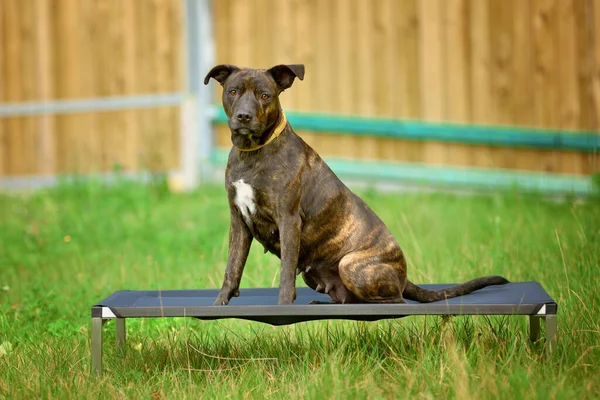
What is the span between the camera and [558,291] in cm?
530

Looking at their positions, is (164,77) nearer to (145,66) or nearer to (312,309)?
(145,66)

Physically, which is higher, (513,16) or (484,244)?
(513,16)

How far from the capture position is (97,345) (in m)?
4.21

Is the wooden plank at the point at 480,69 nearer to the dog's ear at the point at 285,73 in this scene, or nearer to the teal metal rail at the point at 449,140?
the teal metal rail at the point at 449,140

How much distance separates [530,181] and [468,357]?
16.5ft

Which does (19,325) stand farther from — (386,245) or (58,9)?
(58,9)

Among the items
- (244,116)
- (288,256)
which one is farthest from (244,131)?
Answer: (288,256)

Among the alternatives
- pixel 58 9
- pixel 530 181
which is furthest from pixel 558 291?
pixel 58 9

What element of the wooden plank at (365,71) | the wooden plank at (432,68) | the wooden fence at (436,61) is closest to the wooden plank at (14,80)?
the wooden fence at (436,61)

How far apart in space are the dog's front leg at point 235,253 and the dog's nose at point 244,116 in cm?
47

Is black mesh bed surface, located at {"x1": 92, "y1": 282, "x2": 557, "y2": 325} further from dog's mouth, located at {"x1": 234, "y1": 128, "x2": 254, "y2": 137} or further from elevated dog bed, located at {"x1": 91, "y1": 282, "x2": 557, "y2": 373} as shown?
dog's mouth, located at {"x1": 234, "y1": 128, "x2": 254, "y2": 137}

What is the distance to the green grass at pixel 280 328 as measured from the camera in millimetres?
4051

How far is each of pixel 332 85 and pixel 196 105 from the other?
1.43 meters

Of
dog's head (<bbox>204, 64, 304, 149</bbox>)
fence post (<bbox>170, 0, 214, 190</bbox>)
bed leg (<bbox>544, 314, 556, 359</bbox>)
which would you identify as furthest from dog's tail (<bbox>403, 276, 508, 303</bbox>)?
fence post (<bbox>170, 0, 214, 190</bbox>)
